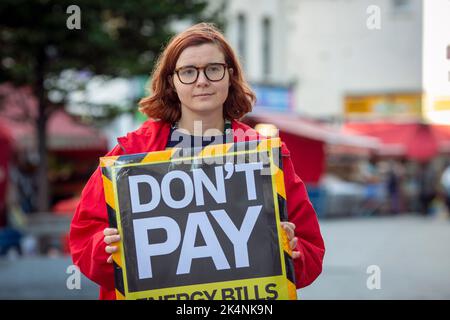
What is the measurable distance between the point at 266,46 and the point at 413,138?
852 centimetres

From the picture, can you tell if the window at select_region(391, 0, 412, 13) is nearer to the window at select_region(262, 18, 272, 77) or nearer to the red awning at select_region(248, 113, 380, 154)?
the window at select_region(262, 18, 272, 77)

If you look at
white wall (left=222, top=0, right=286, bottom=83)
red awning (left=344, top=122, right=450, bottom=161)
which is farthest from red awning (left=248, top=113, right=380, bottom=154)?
white wall (left=222, top=0, right=286, bottom=83)

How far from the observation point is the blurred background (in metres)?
11.8

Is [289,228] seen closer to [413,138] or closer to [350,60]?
[413,138]

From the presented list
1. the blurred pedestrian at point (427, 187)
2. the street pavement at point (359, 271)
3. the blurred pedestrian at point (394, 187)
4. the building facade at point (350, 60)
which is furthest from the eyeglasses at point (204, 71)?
the building facade at point (350, 60)

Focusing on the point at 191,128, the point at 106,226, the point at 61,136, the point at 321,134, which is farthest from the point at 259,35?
the point at 106,226

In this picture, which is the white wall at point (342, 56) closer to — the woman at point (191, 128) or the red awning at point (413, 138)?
the red awning at point (413, 138)

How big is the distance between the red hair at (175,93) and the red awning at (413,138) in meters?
21.9
